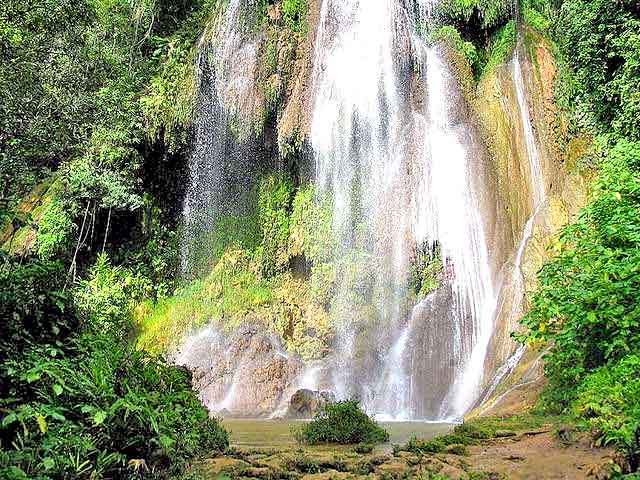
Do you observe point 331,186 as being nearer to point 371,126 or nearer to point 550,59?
point 371,126

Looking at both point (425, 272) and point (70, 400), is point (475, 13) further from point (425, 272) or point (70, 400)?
point (70, 400)

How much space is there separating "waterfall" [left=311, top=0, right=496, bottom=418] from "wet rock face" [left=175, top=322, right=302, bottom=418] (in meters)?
1.46

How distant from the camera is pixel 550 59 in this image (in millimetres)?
17297

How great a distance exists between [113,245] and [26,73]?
1173 centimetres

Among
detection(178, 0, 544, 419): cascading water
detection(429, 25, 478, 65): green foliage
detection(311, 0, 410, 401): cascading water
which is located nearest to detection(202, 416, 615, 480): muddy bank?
detection(178, 0, 544, 419): cascading water

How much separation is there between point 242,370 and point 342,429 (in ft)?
28.6

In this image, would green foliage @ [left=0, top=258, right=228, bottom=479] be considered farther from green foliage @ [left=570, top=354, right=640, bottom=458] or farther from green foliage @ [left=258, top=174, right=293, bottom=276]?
green foliage @ [left=258, top=174, right=293, bottom=276]

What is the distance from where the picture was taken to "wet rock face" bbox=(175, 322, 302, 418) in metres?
14.3

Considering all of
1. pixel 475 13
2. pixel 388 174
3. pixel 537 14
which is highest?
pixel 475 13

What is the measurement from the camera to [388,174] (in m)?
18.3

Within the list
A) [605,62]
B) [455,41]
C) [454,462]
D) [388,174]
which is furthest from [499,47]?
[454,462]

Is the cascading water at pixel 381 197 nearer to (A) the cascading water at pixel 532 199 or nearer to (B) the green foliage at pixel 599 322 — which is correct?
(A) the cascading water at pixel 532 199

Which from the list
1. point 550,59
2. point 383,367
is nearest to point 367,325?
point 383,367

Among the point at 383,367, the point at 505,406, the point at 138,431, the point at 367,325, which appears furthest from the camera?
the point at 367,325
